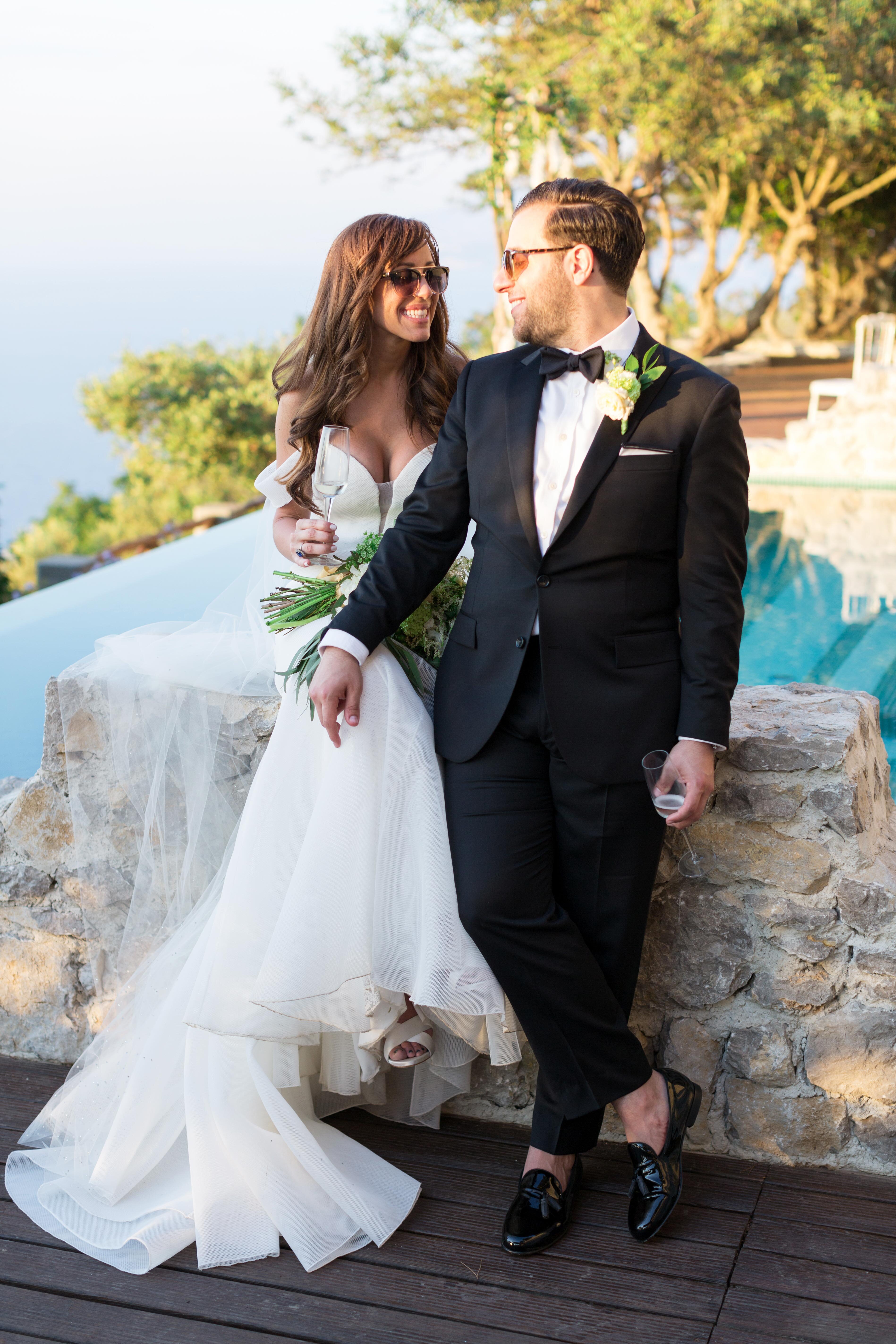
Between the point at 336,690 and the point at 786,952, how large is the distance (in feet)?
3.53

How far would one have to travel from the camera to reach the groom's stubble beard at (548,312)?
2.18 meters

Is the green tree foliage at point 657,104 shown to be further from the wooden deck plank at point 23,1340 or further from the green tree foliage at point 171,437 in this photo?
the wooden deck plank at point 23,1340

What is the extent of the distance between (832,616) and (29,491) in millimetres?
39420

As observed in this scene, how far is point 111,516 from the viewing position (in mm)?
18203

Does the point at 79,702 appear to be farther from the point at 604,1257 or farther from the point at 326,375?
the point at 604,1257

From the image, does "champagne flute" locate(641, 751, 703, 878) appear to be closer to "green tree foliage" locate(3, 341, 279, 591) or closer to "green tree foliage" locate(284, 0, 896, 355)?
"green tree foliage" locate(284, 0, 896, 355)

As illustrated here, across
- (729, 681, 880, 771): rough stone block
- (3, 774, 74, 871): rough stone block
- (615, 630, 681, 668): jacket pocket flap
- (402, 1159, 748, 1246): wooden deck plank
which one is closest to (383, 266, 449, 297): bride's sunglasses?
(615, 630, 681, 668): jacket pocket flap

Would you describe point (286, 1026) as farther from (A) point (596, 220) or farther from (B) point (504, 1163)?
(A) point (596, 220)

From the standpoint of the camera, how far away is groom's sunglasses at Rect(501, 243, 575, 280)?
2.15 metres

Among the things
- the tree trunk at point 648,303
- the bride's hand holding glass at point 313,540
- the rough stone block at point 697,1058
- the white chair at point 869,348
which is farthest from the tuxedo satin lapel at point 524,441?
the tree trunk at point 648,303

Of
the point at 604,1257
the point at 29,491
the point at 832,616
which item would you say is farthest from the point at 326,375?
the point at 29,491

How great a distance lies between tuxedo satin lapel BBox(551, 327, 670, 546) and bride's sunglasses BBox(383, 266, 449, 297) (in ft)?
2.78

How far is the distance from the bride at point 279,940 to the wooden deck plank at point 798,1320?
586mm

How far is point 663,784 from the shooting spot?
1.99 metres
